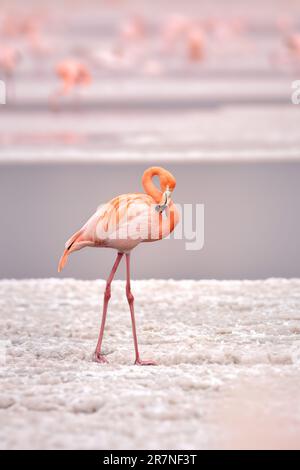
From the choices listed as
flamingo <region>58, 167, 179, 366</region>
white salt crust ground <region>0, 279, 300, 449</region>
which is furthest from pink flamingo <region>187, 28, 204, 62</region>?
flamingo <region>58, 167, 179, 366</region>

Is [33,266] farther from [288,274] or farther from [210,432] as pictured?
[210,432]

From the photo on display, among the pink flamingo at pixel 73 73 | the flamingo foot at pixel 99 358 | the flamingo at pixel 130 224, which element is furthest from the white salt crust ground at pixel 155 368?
the pink flamingo at pixel 73 73

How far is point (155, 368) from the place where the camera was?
2.85 metres

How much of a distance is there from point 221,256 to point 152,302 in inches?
33.0

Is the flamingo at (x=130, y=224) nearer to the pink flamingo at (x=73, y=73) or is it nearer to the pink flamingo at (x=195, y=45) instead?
the pink flamingo at (x=73, y=73)

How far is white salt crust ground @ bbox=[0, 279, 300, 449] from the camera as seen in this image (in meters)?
2.34

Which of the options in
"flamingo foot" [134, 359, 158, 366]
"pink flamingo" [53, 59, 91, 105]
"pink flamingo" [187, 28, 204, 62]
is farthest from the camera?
"pink flamingo" [187, 28, 204, 62]

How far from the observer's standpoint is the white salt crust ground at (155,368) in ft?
7.66

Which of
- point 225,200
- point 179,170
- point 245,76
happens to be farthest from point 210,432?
point 245,76

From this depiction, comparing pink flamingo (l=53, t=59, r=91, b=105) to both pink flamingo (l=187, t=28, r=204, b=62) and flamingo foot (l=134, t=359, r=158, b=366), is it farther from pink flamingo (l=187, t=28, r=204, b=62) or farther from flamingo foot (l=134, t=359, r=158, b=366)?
flamingo foot (l=134, t=359, r=158, b=366)

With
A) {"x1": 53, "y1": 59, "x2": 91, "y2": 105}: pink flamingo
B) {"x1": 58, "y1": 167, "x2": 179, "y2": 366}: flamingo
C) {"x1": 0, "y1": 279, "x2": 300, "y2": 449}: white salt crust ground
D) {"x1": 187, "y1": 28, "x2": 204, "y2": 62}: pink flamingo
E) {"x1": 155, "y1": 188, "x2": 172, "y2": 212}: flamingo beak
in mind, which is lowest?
{"x1": 0, "y1": 279, "x2": 300, "y2": 449}: white salt crust ground

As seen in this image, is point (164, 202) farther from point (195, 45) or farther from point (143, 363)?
point (195, 45)

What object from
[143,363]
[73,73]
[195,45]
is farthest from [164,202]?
[195,45]

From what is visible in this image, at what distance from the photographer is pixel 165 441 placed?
2.27 meters
